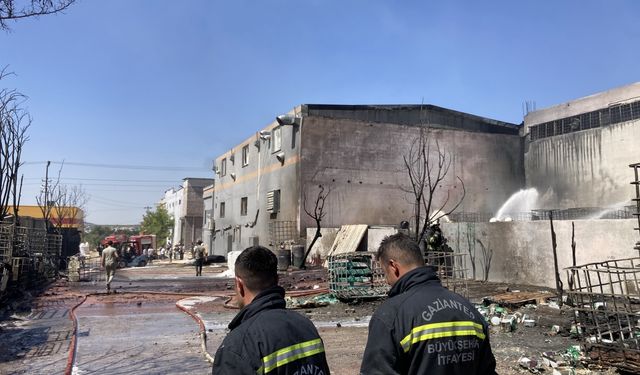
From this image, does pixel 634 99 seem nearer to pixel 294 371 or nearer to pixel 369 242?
pixel 369 242

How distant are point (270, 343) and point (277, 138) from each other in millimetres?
24788

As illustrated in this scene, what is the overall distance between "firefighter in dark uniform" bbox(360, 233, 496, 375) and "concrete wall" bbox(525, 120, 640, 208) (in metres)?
23.9

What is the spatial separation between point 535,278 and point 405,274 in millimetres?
12039

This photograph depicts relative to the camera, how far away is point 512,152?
28703 mm

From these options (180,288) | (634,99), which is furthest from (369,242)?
(634,99)

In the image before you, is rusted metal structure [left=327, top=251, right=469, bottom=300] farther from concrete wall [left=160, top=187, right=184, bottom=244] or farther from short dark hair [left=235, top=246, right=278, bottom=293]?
concrete wall [left=160, top=187, right=184, bottom=244]

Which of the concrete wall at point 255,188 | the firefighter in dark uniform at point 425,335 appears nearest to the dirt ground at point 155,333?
the firefighter in dark uniform at point 425,335

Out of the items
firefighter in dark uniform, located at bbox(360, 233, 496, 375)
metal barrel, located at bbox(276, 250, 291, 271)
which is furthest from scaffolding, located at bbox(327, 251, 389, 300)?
metal barrel, located at bbox(276, 250, 291, 271)

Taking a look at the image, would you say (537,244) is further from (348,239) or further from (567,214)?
(567,214)

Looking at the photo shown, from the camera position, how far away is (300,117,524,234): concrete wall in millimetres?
23578

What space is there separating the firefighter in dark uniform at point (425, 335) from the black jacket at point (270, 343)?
1.05 ft

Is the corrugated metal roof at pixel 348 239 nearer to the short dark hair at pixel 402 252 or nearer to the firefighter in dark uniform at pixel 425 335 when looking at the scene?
the short dark hair at pixel 402 252

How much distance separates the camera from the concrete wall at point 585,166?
883 inches

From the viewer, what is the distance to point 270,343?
6.42 feet
